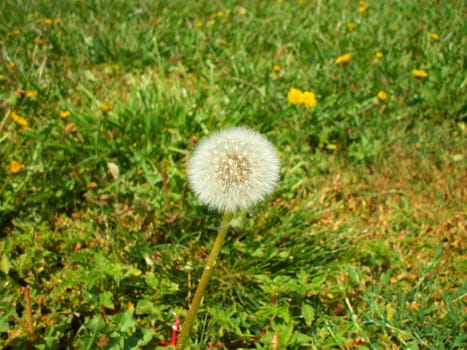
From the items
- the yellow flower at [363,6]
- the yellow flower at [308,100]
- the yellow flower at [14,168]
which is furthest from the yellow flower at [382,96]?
the yellow flower at [14,168]

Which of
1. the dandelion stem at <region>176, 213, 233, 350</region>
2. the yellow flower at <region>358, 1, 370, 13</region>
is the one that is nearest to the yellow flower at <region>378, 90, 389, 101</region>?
the yellow flower at <region>358, 1, 370, 13</region>

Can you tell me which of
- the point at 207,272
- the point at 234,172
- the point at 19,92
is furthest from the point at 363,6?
the point at 207,272

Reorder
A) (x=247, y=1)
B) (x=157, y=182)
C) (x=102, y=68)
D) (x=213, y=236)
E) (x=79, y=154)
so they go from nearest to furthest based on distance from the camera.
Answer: (x=213, y=236), (x=157, y=182), (x=79, y=154), (x=102, y=68), (x=247, y=1)

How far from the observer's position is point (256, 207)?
79.6 inches

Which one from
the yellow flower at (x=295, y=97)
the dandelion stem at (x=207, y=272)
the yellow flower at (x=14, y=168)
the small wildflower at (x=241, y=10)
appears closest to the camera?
the dandelion stem at (x=207, y=272)

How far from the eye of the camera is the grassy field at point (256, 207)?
1732 millimetres

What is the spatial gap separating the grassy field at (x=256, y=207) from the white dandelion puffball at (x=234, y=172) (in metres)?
0.16

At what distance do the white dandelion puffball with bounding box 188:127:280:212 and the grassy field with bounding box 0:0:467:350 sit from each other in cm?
16

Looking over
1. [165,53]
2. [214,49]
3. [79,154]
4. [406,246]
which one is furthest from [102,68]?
[406,246]

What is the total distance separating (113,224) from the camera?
219 cm

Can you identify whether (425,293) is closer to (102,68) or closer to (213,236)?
(213,236)

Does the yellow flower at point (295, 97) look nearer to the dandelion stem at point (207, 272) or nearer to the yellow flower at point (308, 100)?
the yellow flower at point (308, 100)

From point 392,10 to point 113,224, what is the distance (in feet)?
12.4

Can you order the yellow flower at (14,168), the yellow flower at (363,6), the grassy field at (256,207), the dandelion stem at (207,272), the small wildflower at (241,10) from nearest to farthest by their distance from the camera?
1. the dandelion stem at (207,272)
2. the grassy field at (256,207)
3. the yellow flower at (14,168)
4. the yellow flower at (363,6)
5. the small wildflower at (241,10)
